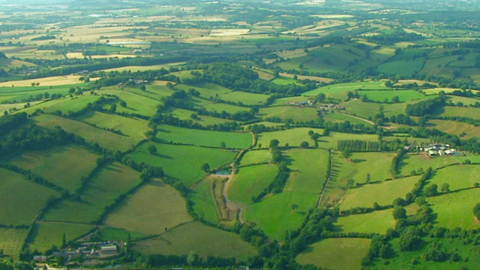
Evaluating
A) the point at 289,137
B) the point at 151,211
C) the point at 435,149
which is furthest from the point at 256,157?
the point at 435,149

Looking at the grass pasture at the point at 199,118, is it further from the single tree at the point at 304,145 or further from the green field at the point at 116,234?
the green field at the point at 116,234

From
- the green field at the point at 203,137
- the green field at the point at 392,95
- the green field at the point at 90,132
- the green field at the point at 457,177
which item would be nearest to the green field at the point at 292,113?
the green field at the point at 203,137

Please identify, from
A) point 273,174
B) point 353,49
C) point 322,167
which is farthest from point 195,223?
point 353,49

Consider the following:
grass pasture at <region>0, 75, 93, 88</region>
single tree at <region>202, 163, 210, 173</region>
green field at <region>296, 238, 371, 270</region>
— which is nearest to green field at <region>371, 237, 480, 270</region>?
green field at <region>296, 238, 371, 270</region>

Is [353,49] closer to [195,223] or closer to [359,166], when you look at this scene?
[359,166]

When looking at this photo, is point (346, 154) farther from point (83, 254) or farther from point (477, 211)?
point (83, 254)

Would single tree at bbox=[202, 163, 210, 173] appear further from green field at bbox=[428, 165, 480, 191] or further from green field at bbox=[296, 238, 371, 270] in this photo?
green field at bbox=[428, 165, 480, 191]
